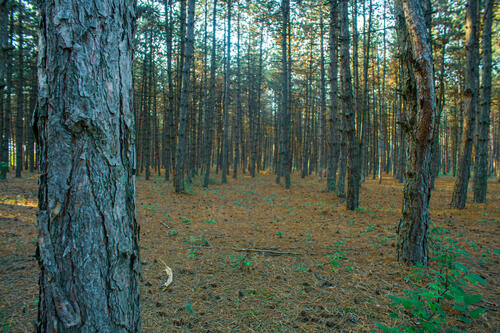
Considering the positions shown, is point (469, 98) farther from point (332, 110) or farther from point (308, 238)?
point (308, 238)

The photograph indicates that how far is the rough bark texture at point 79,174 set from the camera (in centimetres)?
129

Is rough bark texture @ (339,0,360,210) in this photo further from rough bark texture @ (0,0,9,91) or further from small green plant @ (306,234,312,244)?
rough bark texture @ (0,0,9,91)

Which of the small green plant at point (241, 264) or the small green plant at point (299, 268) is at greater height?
the small green plant at point (241, 264)

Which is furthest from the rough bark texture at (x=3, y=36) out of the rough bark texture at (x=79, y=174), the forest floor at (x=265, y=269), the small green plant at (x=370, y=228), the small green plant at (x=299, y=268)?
the small green plant at (x=370, y=228)

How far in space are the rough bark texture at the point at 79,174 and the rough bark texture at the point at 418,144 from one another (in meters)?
4.18

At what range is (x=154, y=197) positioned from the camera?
1038 cm

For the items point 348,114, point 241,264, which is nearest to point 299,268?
point 241,264

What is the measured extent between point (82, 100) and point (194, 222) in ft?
Result: 19.4

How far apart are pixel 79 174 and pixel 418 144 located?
4420 millimetres

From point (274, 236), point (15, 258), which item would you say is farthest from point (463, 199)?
point (15, 258)

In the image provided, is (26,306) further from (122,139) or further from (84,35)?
(84,35)

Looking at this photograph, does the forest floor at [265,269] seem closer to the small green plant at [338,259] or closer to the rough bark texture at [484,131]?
the small green plant at [338,259]

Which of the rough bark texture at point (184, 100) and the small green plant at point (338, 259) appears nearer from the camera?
the small green plant at point (338, 259)

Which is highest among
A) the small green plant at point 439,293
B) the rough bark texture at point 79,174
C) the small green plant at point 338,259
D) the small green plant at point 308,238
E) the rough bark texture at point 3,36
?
the rough bark texture at point 3,36
